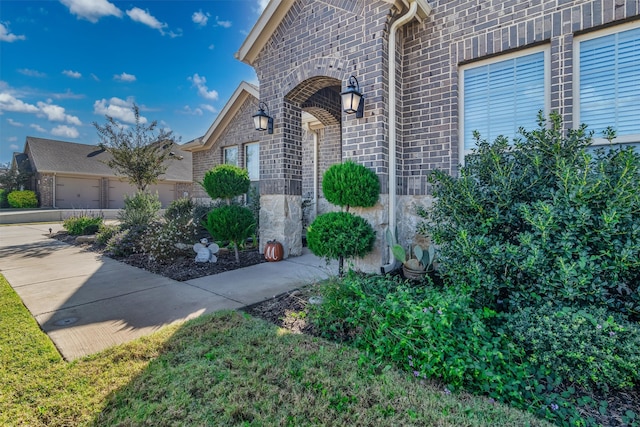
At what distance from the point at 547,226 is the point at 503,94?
2807 mm

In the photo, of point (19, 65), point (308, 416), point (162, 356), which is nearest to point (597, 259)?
point (308, 416)

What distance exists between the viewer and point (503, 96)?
14.9 feet

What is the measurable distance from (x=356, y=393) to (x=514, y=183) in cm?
264

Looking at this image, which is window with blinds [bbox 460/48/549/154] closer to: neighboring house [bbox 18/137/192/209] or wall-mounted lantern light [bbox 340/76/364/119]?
wall-mounted lantern light [bbox 340/76/364/119]

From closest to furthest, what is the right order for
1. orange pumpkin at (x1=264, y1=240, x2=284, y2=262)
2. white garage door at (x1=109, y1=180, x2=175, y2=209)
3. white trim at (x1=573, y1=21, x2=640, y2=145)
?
white trim at (x1=573, y1=21, x2=640, y2=145) → orange pumpkin at (x1=264, y1=240, x2=284, y2=262) → white garage door at (x1=109, y1=180, x2=175, y2=209)

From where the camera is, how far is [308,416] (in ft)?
6.26

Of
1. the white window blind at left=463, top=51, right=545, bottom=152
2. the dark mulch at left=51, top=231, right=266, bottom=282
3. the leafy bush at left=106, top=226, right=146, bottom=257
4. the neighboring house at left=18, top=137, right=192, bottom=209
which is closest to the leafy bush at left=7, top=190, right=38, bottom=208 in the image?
the neighboring house at left=18, top=137, right=192, bottom=209

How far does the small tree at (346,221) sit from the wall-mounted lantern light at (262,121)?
2.15m

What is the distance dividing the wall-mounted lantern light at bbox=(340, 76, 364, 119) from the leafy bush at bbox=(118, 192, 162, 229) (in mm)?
6304

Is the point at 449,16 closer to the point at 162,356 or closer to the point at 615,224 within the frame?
the point at 615,224

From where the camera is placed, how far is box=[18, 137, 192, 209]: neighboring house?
21344 mm

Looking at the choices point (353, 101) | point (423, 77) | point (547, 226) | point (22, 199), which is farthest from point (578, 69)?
point (22, 199)

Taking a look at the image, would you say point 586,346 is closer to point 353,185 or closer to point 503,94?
point 353,185

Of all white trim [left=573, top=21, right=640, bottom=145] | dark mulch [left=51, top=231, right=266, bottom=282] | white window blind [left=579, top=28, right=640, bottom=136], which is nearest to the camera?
white window blind [left=579, top=28, right=640, bottom=136]
